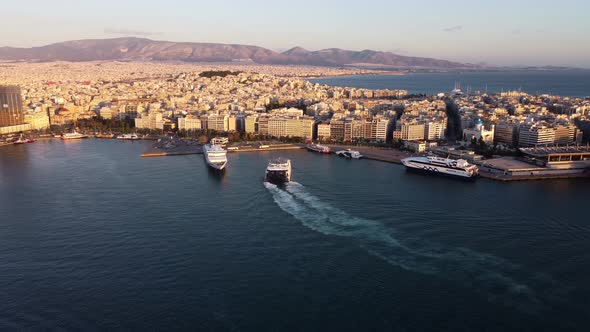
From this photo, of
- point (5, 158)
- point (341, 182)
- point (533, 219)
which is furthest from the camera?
point (5, 158)

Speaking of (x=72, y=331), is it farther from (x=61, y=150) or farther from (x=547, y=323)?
(x=61, y=150)

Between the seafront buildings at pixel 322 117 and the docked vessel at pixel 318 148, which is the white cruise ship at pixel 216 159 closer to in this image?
the docked vessel at pixel 318 148

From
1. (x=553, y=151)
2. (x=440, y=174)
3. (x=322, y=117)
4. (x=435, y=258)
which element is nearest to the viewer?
(x=435, y=258)

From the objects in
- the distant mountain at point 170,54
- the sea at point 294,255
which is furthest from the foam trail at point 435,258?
the distant mountain at point 170,54

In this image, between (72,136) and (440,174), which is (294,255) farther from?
(72,136)

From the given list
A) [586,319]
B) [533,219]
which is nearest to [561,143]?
[533,219]

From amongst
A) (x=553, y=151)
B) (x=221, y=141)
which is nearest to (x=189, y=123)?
(x=221, y=141)

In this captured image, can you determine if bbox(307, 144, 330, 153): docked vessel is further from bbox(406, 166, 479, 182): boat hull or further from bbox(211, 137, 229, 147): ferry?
bbox(406, 166, 479, 182): boat hull
